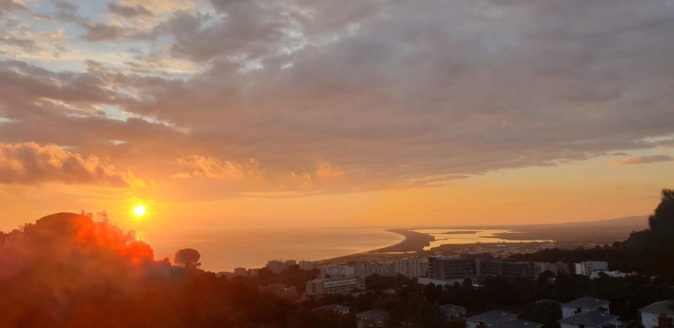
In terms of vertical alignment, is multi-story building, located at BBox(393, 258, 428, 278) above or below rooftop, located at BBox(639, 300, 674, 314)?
below

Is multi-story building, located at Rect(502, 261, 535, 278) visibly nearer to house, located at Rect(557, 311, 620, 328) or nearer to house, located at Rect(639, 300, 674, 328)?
house, located at Rect(557, 311, 620, 328)

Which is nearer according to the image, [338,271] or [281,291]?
[281,291]

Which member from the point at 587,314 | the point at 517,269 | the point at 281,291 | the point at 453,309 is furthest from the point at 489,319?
the point at 517,269

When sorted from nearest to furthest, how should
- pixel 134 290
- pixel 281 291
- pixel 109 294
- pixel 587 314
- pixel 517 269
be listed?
1. pixel 109 294
2. pixel 134 290
3. pixel 587 314
4. pixel 281 291
5. pixel 517 269

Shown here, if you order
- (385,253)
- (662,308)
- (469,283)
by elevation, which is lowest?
(385,253)

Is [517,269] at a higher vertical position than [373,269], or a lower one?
higher

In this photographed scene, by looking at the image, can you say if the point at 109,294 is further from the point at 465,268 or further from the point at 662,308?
the point at 465,268

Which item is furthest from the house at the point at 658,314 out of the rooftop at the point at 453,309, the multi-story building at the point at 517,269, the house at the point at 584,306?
the multi-story building at the point at 517,269

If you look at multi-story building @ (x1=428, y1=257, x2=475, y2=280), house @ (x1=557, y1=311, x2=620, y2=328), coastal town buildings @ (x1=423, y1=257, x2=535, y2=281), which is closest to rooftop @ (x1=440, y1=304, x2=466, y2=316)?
house @ (x1=557, y1=311, x2=620, y2=328)
